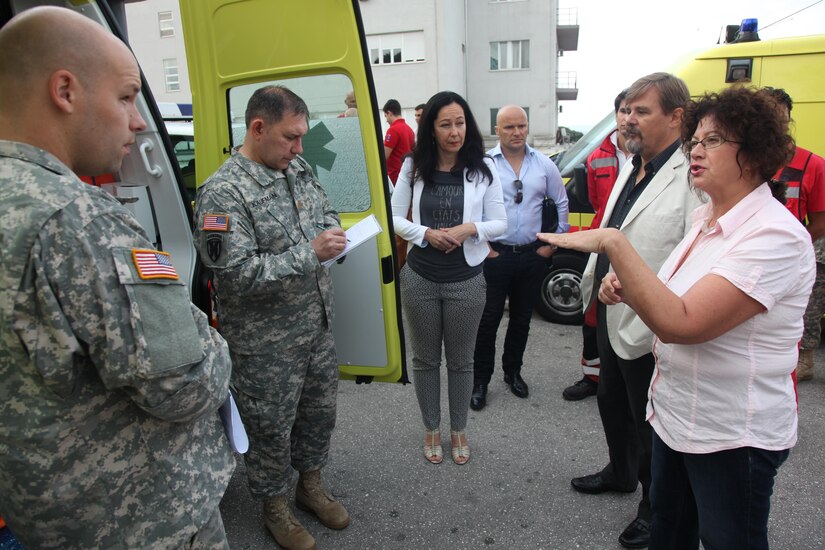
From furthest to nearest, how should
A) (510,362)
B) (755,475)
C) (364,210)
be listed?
(510,362)
(364,210)
(755,475)

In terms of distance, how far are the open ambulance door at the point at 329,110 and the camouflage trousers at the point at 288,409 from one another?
0.93 feet

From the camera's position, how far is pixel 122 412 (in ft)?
3.71

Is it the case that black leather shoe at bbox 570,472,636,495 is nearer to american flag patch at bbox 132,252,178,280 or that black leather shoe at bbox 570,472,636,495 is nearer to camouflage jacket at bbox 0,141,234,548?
camouflage jacket at bbox 0,141,234,548

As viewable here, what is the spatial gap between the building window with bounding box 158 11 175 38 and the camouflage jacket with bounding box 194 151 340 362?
1045 inches

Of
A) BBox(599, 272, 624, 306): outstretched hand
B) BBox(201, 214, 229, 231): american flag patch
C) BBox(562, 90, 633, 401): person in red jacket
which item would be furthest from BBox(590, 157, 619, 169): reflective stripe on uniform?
BBox(201, 214, 229, 231): american flag patch

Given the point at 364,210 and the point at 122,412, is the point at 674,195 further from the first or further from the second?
the point at 122,412

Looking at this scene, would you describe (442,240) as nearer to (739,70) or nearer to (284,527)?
(284,527)

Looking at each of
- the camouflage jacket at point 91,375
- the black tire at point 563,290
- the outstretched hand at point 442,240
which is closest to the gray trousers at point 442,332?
the outstretched hand at point 442,240

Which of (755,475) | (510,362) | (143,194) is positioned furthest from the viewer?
(510,362)

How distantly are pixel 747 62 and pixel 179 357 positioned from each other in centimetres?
444

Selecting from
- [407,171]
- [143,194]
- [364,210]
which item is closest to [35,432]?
[364,210]

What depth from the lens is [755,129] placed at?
1426 mm

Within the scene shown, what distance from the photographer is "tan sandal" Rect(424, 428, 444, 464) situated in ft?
9.51

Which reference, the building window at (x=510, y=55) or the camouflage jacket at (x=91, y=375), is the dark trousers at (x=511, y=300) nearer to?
the camouflage jacket at (x=91, y=375)
